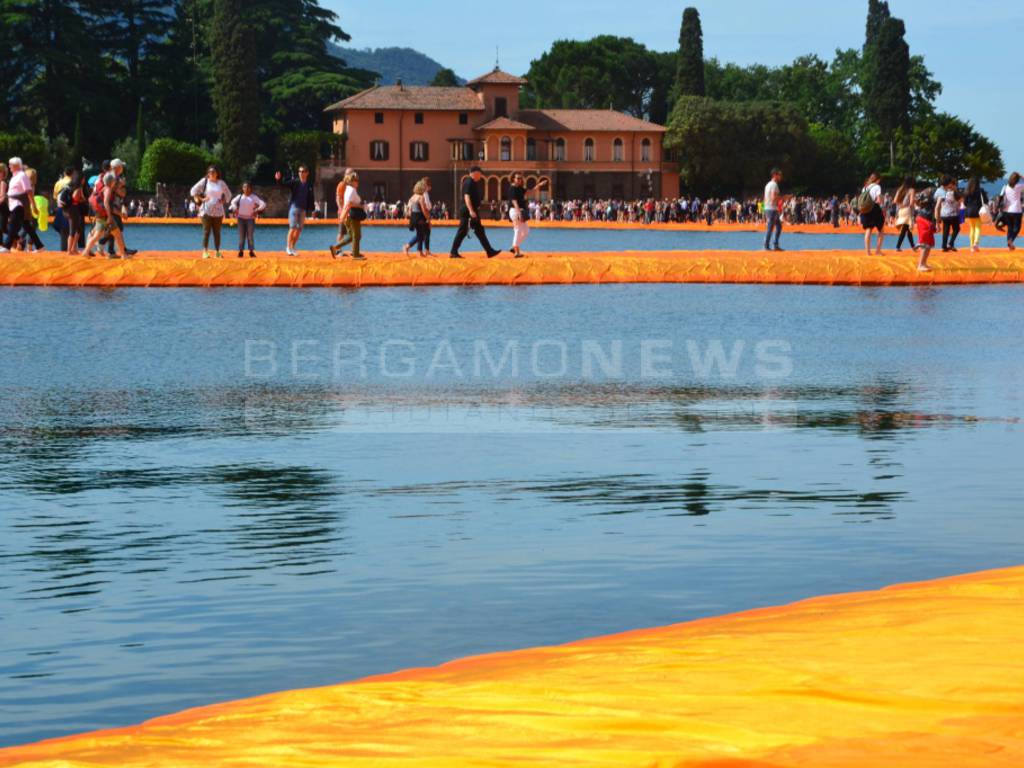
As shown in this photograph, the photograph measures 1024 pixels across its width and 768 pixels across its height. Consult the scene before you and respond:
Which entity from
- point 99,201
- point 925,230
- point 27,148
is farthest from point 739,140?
point 99,201

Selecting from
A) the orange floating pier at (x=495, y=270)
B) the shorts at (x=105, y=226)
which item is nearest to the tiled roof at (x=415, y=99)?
the orange floating pier at (x=495, y=270)

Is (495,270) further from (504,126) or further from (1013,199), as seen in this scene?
(504,126)

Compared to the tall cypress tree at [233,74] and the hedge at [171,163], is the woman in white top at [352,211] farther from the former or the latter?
the tall cypress tree at [233,74]

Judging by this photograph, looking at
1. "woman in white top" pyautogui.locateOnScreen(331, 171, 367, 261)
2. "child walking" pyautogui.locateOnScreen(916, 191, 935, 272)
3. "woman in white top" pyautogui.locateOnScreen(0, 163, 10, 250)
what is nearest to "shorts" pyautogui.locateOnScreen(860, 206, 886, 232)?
"child walking" pyautogui.locateOnScreen(916, 191, 935, 272)

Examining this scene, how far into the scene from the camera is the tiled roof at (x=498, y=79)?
115m

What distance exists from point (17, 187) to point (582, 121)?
89.1m

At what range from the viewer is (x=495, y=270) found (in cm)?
2936

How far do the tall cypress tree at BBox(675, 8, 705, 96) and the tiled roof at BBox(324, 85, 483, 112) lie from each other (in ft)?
42.9

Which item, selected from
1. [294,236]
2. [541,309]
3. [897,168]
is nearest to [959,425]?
[541,309]

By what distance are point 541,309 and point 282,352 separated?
21.8 feet

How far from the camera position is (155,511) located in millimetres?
9039

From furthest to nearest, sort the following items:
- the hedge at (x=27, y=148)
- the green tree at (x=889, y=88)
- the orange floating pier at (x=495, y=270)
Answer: the green tree at (x=889, y=88) → the hedge at (x=27, y=148) → the orange floating pier at (x=495, y=270)

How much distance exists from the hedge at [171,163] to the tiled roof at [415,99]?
13277 millimetres

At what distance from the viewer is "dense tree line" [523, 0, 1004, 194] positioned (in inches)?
3962
